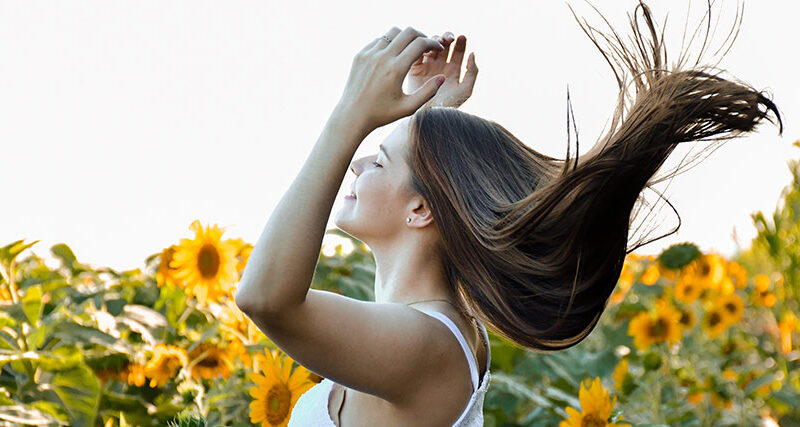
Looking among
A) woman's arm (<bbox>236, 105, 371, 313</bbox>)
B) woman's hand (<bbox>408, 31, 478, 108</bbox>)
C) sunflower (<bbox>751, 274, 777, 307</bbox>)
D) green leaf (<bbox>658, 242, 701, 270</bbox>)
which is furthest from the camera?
sunflower (<bbox>751, 274, 777, 307</bbox>)

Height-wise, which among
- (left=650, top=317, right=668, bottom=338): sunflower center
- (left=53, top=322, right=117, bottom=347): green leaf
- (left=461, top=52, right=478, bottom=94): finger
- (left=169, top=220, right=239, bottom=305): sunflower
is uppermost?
(left=461, top=52, right=478, bottom=94): finger

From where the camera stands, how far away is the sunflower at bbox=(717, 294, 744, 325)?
11.9 ft

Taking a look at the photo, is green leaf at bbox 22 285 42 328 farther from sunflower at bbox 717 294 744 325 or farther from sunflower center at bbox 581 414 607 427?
sunflower at bbox 717 294 744 325

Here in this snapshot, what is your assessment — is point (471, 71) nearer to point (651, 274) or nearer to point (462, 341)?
point (462, 341)

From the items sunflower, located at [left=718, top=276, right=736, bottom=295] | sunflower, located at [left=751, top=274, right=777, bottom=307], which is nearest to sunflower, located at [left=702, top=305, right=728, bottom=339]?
sunflower, located at [left=718, top=276, right=736, bottom=295]

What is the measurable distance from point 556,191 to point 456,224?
149 mm

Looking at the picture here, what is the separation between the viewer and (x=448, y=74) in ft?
5.19

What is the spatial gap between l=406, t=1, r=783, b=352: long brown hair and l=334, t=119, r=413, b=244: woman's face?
0.02 m

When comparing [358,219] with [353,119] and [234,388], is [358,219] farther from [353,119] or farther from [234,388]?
[234,388]

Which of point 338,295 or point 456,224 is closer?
point 338,295

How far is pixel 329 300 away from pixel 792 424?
8.71 feet

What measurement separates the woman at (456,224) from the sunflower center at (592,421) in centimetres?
52

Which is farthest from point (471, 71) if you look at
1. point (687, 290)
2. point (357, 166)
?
point (687, 290)

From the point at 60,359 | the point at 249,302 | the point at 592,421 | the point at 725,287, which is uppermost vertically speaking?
the point at 249,302
